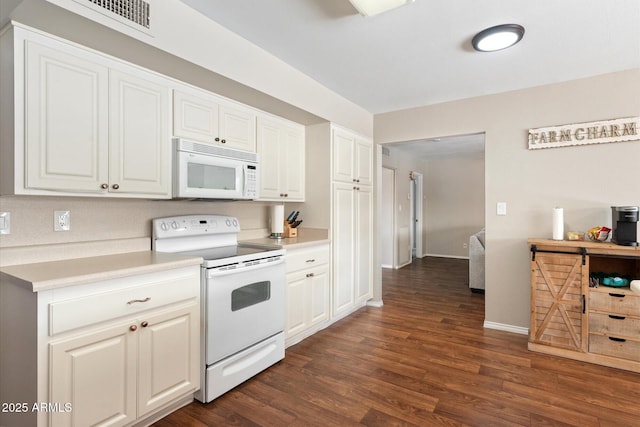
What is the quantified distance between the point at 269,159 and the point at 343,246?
4.05ft

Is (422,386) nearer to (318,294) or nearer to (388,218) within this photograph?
(318,294)

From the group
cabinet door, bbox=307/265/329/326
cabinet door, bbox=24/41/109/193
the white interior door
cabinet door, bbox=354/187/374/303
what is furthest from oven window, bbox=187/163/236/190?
the white interior door

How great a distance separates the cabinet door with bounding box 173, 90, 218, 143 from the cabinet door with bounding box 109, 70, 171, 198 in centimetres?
7

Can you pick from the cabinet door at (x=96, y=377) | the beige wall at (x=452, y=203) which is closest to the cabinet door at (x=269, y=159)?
the cabinet door at (x=96, y=377)

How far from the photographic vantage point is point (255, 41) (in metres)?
2.35

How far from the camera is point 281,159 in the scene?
3.15 meters

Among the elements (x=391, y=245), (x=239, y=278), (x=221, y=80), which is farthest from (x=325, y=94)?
(x=391, y=245)

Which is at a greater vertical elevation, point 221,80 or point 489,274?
point 221,80

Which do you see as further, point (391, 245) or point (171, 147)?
point (391, 245)

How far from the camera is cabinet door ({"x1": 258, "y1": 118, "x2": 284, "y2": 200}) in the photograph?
2912mm

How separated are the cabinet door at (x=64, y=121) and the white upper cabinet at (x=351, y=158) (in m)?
2.08

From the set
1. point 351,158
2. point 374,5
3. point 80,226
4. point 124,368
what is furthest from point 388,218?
point 124,368

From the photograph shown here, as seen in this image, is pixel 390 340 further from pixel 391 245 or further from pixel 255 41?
pixel 391 245

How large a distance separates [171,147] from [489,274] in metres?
3.21
